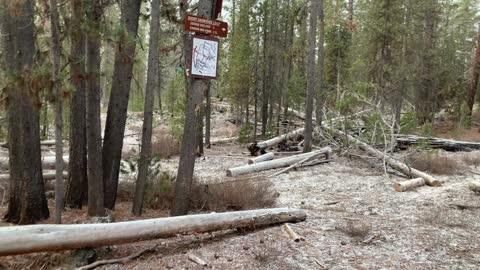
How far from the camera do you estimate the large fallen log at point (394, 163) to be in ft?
29.0

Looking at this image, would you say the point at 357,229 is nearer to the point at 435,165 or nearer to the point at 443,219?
the point at 443,219

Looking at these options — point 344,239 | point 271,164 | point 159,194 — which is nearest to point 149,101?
point 159,194

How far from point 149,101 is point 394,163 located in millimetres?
7246

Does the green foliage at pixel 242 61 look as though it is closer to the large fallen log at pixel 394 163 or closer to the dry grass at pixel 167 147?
the dry grass at pixel 167 147

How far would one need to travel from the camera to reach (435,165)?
10.1 metres

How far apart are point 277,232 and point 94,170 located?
2728mm

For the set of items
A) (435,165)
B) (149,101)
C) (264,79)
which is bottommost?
(435,165)

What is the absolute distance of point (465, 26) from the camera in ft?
99.1

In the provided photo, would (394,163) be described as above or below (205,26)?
below

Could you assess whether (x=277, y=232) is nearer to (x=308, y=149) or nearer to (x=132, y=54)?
(x=132, y=54)

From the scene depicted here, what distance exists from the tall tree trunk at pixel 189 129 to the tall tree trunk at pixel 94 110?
1137 millimetres

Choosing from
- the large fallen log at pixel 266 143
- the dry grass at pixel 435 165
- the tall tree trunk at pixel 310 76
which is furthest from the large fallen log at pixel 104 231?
the large fallen log at pixel 266 143

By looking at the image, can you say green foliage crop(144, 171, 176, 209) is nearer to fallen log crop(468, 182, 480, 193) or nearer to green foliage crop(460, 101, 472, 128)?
fallen log crop(468, 182, 480, 193)

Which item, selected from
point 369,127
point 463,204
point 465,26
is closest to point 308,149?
point 369,127
